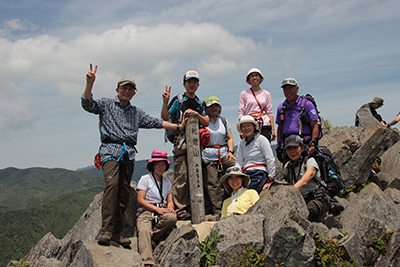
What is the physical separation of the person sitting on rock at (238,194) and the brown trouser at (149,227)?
150 centimetres

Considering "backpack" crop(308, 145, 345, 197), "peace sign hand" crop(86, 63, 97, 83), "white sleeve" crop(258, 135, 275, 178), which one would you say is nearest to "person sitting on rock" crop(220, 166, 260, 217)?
"white sleeve" crop(258, 135, 275, 178)

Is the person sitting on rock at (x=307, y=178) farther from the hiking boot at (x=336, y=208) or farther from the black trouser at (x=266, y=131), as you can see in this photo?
the black trouser at (x=266, y=131)

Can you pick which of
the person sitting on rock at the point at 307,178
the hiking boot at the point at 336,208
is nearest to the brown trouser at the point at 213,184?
the person sitting on rock at the point at 307,178

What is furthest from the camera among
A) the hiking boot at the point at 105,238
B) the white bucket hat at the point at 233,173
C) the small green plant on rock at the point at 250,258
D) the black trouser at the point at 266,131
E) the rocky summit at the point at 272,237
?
the black trouser at the point at 266,131

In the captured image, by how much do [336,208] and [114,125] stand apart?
7.24 meters

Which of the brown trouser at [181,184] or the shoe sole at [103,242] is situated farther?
the brown trouser at [181,184]

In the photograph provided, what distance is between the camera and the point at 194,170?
322 inches

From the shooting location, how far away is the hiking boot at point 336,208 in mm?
8548

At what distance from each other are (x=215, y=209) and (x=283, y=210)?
2995mm

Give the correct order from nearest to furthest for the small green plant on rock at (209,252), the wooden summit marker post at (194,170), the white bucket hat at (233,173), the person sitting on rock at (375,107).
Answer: the small green plant on rock at (209,252) → the white bucket hat at (233,173) → the wooden summit marker post at (194,170) → the person sitting on rock at (375,107)

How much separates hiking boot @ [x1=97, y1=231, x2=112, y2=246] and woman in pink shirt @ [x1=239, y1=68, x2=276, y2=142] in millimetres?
5580

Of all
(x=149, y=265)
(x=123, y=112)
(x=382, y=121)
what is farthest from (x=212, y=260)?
(x=382, y=121)

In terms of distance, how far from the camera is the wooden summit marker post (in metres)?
7.95

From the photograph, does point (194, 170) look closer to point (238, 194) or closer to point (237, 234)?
point (238, 194)
